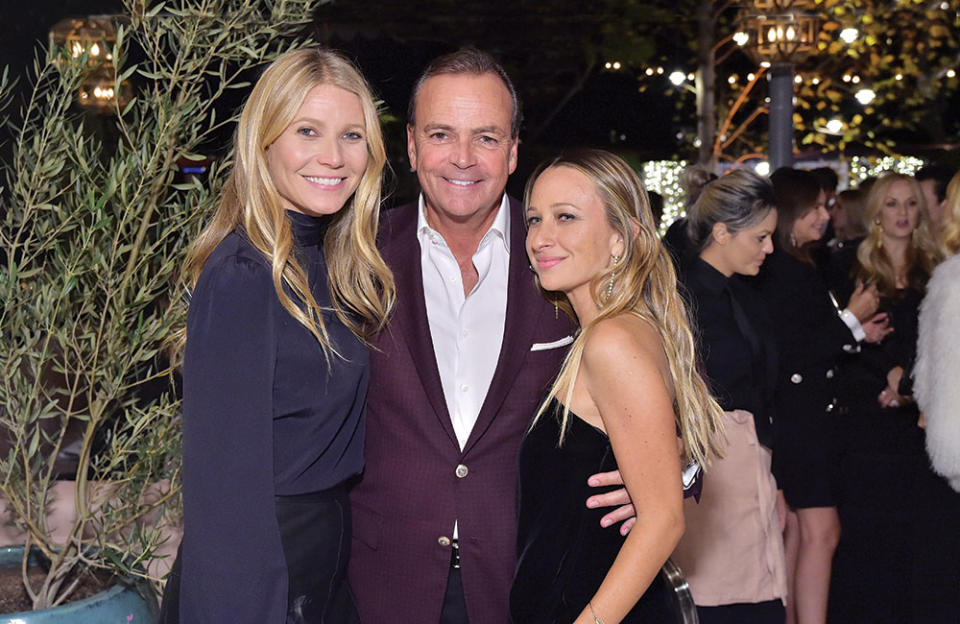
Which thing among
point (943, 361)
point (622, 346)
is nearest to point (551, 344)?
point (622, 346)

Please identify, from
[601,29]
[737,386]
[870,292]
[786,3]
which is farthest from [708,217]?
[601,29]

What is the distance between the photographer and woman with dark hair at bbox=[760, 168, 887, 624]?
15.8 feet

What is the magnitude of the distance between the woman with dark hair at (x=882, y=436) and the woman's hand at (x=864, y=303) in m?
0.04

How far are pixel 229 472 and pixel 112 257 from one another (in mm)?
907

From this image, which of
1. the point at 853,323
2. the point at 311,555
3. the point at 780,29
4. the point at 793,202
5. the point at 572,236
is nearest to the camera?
the point at 311,555

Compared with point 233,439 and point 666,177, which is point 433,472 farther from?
point 666,177

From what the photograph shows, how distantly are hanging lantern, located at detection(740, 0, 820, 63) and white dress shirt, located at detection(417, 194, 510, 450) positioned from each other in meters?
5.27

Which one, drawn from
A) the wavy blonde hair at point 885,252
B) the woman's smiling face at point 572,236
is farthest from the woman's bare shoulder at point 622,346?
the wavy blonde hair at point 885,252

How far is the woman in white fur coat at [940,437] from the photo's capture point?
3.69 meters

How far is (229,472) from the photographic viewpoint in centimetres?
197

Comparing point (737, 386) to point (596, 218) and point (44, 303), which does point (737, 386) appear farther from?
point (44, 303)

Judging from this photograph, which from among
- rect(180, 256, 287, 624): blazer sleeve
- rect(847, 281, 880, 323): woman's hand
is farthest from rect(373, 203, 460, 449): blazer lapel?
rect(847, 281, 880, 323): woman's hand

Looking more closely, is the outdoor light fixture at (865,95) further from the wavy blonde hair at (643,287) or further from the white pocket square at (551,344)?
the wavy blonde hair at (643,287)

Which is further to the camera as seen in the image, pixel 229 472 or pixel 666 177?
pixel 666 177
